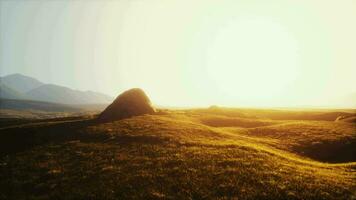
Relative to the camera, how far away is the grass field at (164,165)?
2047 cm

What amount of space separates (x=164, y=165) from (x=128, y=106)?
127ft

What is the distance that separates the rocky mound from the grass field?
1284 centimetres

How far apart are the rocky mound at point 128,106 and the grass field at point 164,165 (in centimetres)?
1284

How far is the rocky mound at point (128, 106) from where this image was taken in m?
60.3

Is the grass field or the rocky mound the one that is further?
the rocky mound

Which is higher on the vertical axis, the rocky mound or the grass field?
the rocky mound

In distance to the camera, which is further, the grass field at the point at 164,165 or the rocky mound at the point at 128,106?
the rocky mound at the point at 128,106

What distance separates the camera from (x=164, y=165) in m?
26.8

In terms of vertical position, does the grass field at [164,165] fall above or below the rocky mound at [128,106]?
below

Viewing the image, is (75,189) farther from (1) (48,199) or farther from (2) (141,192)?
(2) (141,192)

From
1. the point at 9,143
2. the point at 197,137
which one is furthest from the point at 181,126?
the point at 9,143

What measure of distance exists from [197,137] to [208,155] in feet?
39.5

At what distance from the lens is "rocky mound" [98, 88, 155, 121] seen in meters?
60.3

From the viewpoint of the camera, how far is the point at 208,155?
30.0m
